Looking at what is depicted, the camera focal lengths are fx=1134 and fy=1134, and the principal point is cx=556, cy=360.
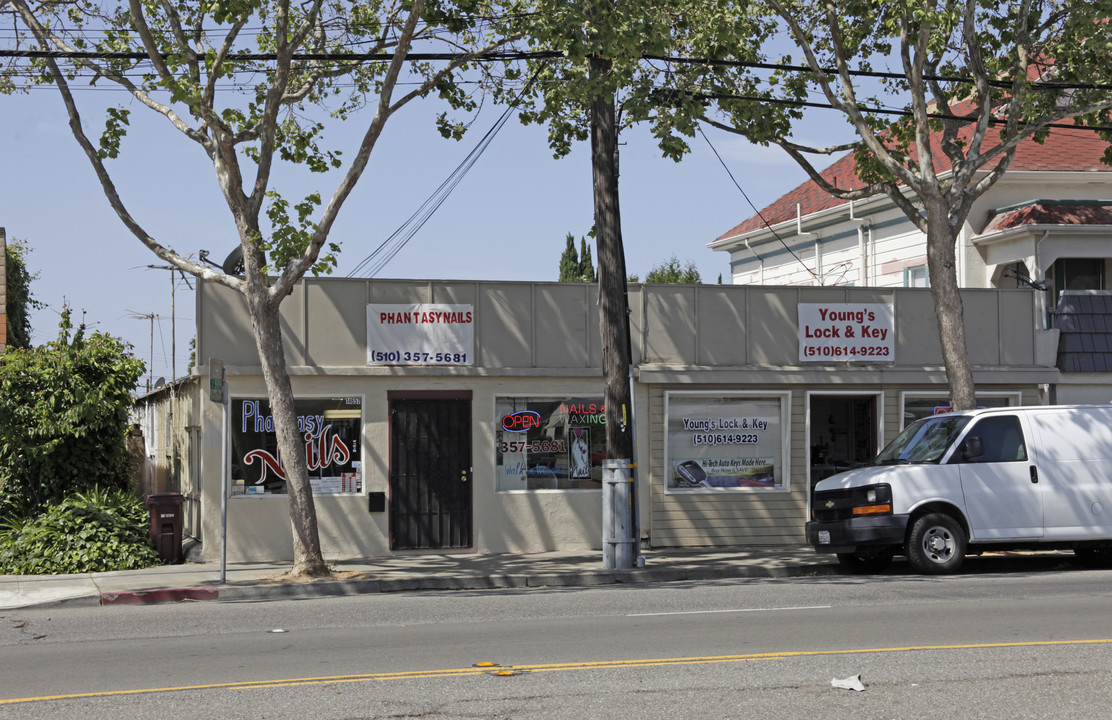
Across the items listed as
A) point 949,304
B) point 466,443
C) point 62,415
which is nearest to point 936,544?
point 949,304

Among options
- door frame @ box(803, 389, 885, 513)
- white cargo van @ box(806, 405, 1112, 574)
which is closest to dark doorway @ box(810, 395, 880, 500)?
door frame @ box(803, 389, 885, 513)

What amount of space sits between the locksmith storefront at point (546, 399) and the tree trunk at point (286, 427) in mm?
2335

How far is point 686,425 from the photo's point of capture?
18516mm

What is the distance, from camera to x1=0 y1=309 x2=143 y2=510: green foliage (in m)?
16.9

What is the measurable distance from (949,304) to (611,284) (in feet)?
16.2

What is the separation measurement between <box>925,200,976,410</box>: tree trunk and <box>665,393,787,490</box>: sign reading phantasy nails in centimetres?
317

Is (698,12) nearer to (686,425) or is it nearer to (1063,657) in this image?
(686,425)

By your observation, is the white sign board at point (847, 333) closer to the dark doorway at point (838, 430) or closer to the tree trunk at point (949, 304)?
the dark doorway at point (838, 430)

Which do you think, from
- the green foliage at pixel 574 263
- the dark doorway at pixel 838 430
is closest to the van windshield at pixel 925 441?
the dark doorway at pixel 838 430

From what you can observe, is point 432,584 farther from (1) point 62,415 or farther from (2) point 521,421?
(1) point 62,415

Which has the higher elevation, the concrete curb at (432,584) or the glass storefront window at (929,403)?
the glass storefront window at (929,403)

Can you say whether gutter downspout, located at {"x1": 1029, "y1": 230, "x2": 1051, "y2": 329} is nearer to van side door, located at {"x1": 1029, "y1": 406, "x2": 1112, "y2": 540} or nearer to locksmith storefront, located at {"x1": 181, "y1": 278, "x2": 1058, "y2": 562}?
locksmith storefront, located at {"x1": 181, "y1": 278, "x2": 1058, "y2": 562}

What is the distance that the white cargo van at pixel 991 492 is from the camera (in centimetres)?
1433

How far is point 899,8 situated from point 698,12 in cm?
288
